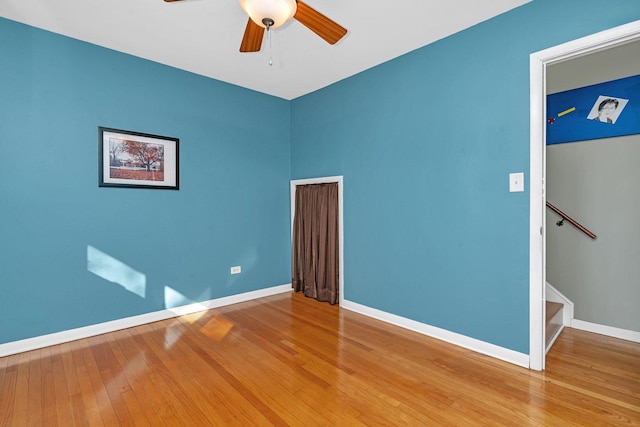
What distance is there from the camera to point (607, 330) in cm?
292

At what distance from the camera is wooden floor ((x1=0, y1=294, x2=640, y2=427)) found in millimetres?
1823

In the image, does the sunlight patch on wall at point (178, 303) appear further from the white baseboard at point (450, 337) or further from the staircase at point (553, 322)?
the staircase at point (553, 322)

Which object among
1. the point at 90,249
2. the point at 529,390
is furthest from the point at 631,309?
the point at 90,249

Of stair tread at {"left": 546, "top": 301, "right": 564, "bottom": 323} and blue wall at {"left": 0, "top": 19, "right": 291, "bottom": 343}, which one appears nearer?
blue wall at {"left": 0, "top": 19, "right": 291, "bottom": 343}

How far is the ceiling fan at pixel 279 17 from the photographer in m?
1.77

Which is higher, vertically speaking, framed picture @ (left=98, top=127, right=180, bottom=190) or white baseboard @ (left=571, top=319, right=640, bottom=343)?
framed picture @ (left=98, top=127, right=180, bottom=190)

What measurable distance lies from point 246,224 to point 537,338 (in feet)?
10.7

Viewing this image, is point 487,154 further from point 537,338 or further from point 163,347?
point 163,347

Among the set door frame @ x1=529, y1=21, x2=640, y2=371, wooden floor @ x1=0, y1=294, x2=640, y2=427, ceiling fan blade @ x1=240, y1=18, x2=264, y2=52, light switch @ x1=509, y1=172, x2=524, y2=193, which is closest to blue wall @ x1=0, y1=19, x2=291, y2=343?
wooden floor @ x1=0, y1=294, x2=640, y2=427

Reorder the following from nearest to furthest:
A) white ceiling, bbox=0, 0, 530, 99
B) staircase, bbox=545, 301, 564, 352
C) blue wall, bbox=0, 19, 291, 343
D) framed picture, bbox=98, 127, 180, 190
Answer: white ceiling, bbox=0, 0, 530, 99
blue wall, bbox=0, 19, 291, 343
staircase, bbox=545, 301, 564, 352
framed picture, bbox=98, 127, 180, 190

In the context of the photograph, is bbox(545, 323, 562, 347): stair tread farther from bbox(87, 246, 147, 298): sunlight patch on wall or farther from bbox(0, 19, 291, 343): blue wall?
bbox(87, 246, 147, 298): sunlight patch on wall

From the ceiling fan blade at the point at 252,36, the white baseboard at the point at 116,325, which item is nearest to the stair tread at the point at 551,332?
the white baseboard at the point at 116,325

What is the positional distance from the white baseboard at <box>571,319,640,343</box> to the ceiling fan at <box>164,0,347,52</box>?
3.51 m

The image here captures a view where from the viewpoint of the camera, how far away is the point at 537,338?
2.31 m
